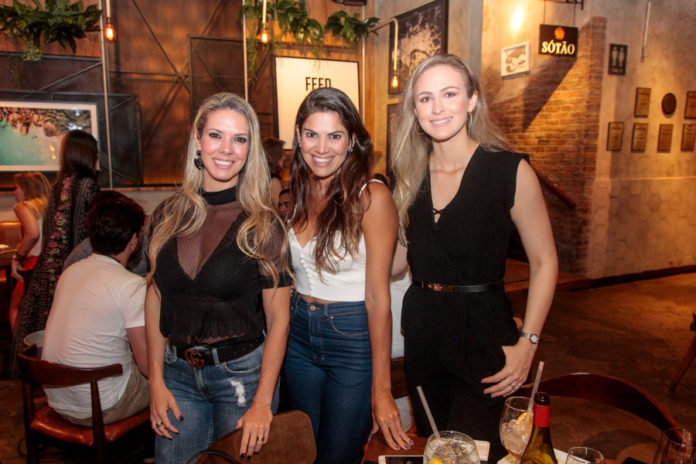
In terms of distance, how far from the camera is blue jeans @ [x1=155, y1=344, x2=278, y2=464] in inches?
61.2

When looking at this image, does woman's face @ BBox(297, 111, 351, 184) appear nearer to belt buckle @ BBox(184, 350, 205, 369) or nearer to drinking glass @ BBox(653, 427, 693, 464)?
belt buckle @ BBox(184, 350, 205, 369)

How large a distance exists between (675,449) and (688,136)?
7027 mm

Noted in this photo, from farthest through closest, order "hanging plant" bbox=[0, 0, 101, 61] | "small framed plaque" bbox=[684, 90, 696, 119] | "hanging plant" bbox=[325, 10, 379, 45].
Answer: "hanging plant" bbox=[325, 10, 379, 45] → "small framed plaque" bbox=[684, 90, 696, 119] → "hanging plant" bbox=[0, 0, 101, 61]

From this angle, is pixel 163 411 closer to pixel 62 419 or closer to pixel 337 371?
pixel 337 371

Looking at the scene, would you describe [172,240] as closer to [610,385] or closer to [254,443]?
[254,443]

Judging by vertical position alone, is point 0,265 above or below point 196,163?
below

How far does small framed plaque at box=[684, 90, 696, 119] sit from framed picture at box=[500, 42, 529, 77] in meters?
2.15

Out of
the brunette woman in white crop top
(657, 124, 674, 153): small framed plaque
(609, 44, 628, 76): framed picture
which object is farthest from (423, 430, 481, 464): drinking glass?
(657, 124, 674, 153): small framed plaque

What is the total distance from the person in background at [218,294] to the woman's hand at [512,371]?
648 millimetres

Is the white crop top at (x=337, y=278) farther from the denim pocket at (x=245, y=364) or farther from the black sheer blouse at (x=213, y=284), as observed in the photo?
the denim pocket at (x=245, y=364)

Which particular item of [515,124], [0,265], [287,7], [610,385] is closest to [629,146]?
[515,124]

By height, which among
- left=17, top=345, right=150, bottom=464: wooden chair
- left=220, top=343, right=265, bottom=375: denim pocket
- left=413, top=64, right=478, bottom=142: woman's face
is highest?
left=413, top=64, right=478, bottom=142: woman's face

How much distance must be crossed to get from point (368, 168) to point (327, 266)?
1.20 ft

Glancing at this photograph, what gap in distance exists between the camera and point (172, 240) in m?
1.60
